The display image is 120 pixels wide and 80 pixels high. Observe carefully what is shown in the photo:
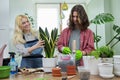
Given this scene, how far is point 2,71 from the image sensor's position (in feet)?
4.28

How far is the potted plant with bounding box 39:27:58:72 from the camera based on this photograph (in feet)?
4.80

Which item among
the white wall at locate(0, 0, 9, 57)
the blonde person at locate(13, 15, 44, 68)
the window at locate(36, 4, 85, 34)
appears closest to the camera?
the blonde person at locate(13, 15, 44, 68)

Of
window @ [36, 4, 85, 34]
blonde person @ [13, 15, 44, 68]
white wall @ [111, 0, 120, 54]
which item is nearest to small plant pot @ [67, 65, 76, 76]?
blonde person @ [13, 15, 44, 68]

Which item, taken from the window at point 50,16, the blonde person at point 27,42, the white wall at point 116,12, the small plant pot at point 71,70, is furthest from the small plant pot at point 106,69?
→ the window at point 50,16

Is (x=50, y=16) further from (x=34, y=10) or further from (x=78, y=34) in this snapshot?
(x=78, y=34)

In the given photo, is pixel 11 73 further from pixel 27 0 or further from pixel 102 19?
pixel 27 0

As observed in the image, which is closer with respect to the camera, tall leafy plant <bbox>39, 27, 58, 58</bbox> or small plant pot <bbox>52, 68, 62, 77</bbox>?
small plant pot <bbox>52, 68, 62, 77</bbox>

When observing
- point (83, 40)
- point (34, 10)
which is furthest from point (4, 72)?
point (34, 10)

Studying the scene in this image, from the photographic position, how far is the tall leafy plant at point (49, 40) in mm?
1484

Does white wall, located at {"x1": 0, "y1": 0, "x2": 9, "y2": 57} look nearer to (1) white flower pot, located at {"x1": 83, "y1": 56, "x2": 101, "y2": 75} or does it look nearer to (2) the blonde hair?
(2) the blonde hair

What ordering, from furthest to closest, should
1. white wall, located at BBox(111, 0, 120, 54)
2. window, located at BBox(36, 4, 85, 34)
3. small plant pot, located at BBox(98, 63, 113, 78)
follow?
1. window, located at BBox(36, 4, 85, 34)
2. white wall, located at BBox(111, 0, 120, 54)
3. small plant pot, located at BBox(98, 63, 113, 78)

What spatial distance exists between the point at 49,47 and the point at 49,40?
61mm

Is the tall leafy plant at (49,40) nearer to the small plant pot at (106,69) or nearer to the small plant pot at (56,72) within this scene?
the small plant pot at (56,72)

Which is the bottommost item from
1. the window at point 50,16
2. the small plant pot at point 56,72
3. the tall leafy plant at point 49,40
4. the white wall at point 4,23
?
the small plant pot at point 56,72
